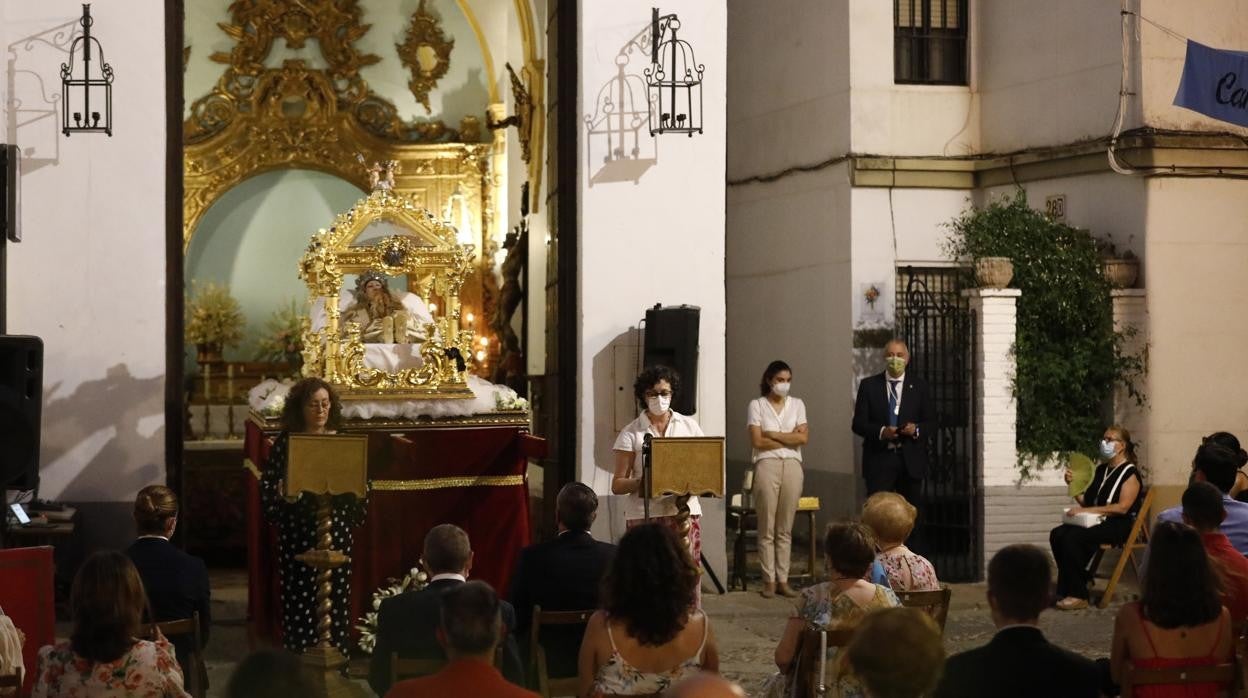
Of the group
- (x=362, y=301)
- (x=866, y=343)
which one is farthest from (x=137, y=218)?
(x=866, y=343)

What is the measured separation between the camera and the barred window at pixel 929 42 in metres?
16.5

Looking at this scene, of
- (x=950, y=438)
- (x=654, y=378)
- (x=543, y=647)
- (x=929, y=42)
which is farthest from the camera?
(x=929, y=42)

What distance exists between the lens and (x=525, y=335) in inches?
635

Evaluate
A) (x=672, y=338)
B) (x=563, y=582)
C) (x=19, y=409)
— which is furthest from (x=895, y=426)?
(x=19, y=409)

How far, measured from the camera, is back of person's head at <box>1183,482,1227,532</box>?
268 inches

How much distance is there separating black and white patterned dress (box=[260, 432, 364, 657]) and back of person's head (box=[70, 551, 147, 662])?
3771 mm

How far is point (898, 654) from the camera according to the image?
4383mm

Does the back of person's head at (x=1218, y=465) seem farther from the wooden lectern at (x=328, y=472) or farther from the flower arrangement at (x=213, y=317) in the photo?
the flower arrangement at (x=213, y=317)

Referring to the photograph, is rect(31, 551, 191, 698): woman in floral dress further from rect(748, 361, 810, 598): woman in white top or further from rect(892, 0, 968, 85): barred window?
rect(892, 0, 968, 85): barred window

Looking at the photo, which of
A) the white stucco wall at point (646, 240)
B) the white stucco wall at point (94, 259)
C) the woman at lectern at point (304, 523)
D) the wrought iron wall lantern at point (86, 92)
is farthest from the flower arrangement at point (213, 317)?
the woman at lectern at point (304, 523)

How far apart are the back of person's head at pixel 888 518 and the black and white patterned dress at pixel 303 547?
3.33m

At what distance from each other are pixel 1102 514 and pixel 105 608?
821cm

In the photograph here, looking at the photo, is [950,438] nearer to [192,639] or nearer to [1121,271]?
[1121,271]

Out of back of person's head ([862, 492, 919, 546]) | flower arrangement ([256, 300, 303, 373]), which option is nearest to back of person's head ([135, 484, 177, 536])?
back of person's head ([862, 492, 919, 546])
